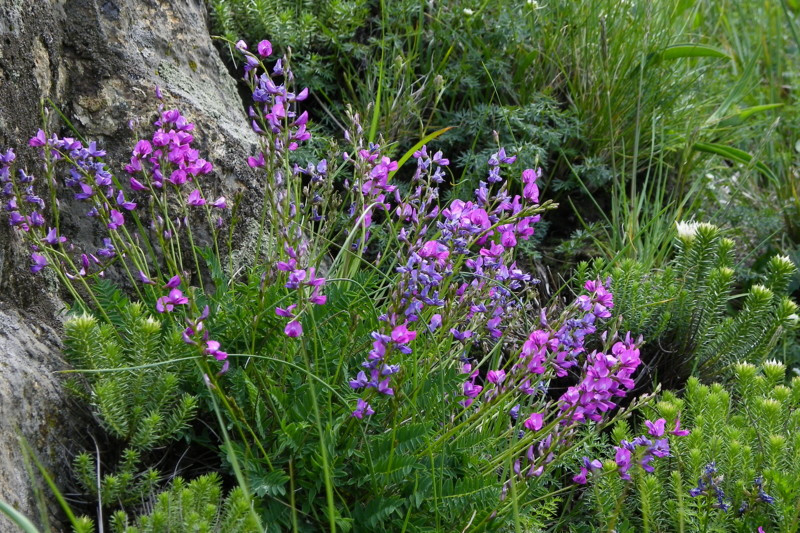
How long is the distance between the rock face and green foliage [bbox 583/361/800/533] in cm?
129

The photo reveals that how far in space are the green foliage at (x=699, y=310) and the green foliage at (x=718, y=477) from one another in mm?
432

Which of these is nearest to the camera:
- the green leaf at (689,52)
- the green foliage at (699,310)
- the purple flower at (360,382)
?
the purple flower at (360,382)

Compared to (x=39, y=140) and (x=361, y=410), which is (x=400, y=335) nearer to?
(x=361, y=410)

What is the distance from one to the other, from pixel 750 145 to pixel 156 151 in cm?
356

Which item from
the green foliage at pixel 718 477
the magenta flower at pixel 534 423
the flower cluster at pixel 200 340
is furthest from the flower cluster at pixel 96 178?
the green foliage at pixel 718 477

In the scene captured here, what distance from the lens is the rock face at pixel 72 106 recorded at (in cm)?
182

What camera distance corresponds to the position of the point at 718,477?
1.88m

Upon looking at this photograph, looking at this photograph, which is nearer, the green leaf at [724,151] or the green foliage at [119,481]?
the green foliage at [119,481]

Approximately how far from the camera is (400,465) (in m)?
1.79

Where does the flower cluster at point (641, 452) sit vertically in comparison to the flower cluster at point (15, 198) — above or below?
below

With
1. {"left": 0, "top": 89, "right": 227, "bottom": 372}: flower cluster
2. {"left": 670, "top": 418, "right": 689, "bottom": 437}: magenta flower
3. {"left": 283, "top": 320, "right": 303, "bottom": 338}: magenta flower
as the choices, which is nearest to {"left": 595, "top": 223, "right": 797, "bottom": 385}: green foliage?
{"left": 670, "top": 418, "right": 689, "bottom": 437}: magenta flower

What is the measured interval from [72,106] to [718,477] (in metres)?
2.06

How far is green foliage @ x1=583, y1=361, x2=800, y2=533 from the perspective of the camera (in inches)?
76.8

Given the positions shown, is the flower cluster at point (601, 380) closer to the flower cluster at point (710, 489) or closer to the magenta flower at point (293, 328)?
the flower cluster at point (710, 489)
